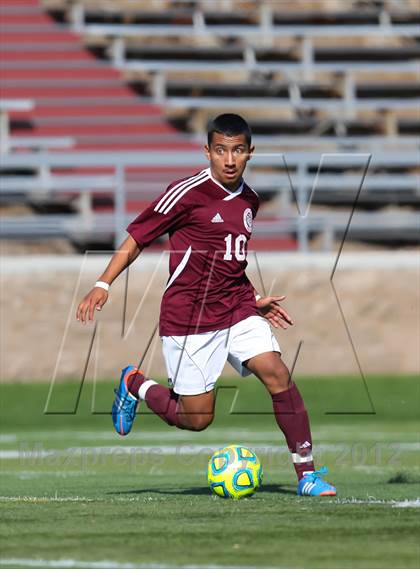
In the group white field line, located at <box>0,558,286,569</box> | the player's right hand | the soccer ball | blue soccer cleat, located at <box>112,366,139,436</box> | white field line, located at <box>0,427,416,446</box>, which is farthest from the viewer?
white field line, located at <box>0,427,416,446</box>

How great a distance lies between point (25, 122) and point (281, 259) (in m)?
6.35

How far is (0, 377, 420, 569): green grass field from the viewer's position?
493cm

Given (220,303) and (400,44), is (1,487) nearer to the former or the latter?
(220,303)

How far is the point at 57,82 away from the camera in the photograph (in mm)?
19391

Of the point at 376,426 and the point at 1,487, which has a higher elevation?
the point at 1,487

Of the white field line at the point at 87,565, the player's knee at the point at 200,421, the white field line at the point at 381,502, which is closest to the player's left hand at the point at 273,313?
the player's knee at the point at 200,421

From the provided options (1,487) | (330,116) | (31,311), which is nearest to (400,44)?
(330,116)

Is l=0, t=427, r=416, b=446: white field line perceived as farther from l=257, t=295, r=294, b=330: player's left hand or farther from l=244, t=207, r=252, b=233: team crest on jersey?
l=244, t=207, r=252, b=233: team crest on jersey

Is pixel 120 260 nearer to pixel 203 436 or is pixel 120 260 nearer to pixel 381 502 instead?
pixel 381 502

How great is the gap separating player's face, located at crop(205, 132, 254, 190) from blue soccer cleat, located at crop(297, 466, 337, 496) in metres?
1.58

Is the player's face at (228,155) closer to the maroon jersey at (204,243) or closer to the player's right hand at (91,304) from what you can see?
the maroon jersey at (204,243)

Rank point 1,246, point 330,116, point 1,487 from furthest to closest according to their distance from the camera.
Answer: point 330,116 → point 1,246 → point 1,487

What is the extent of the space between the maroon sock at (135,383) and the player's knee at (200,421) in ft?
1.76

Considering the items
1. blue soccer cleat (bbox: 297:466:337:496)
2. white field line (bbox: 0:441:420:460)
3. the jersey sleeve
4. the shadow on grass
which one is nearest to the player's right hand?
the jersey sleeve
